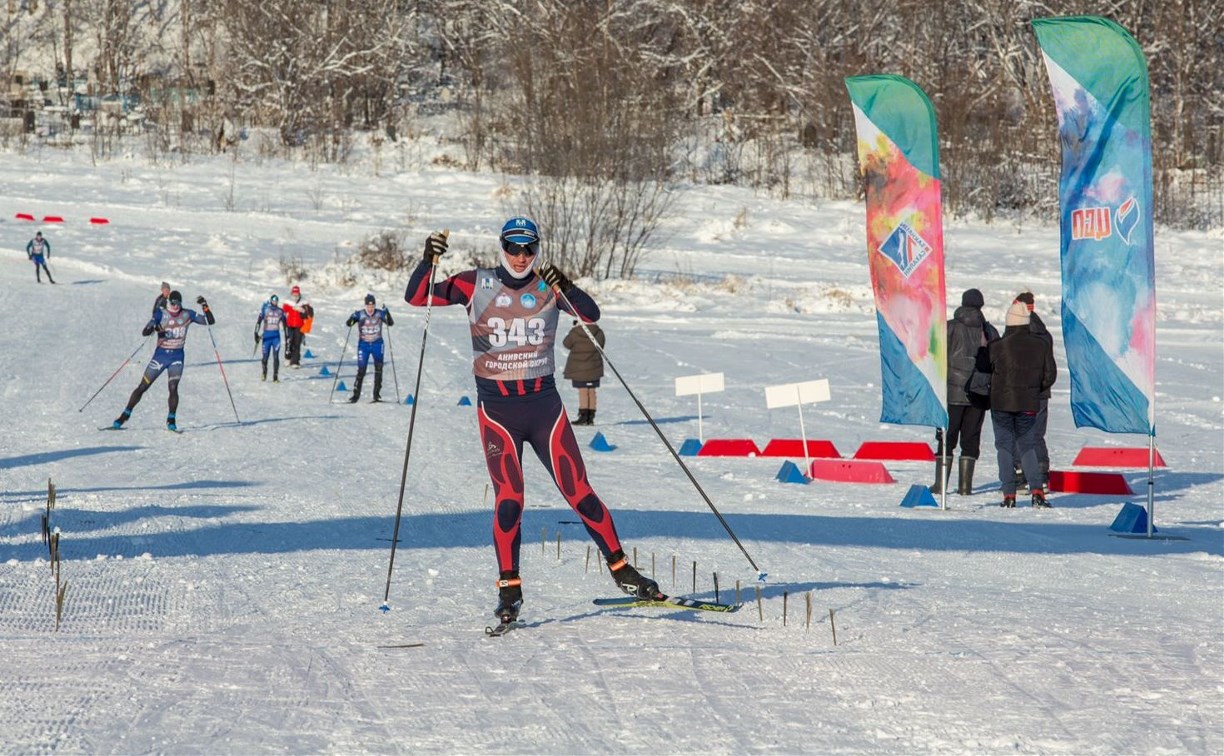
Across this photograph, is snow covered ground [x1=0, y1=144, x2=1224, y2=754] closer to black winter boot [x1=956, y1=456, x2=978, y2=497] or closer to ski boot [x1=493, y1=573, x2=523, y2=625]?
ski boot [x1=493, y1=573, x2=523, y2=625]

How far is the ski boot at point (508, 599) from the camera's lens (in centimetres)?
632

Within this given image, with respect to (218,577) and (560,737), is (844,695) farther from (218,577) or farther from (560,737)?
(218,577)

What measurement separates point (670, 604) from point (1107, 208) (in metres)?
5.66

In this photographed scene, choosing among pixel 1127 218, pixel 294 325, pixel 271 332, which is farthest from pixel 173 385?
pixel 1127 218

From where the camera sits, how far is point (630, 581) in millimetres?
6602

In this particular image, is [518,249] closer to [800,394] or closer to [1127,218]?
[1127,218]

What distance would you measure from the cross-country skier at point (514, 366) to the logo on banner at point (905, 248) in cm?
618

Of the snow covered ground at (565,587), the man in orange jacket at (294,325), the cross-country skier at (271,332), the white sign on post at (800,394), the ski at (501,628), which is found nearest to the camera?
the snow covered ground at (565,587)

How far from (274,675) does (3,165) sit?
49.7 metres

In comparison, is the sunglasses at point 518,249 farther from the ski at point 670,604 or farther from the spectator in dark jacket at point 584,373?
the spectator in dark jacket at point 584,373

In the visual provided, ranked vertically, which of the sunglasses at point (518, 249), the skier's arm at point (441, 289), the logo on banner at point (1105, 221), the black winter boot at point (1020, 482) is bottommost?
the black winter boot at point (1020, 482)

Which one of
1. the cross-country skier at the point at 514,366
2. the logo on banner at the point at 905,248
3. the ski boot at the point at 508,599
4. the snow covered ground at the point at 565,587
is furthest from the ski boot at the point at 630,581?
the logo on banner at the point at 905,248

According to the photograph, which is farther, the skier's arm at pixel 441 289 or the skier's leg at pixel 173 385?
the skier's leg at pixel 173 385

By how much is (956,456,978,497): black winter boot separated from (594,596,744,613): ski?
6845 millimetres
